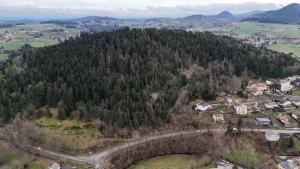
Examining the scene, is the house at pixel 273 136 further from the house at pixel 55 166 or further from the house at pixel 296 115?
the house at pixel 55 166

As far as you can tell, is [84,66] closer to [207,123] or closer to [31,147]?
[31,147]

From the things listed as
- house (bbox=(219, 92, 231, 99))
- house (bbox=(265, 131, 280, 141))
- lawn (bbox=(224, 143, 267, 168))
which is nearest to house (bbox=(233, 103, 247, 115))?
house (bbox=(219, 92, 231, 99))

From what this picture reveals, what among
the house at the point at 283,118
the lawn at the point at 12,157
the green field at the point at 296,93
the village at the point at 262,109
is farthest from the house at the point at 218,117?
the lawn at the point at 12,157

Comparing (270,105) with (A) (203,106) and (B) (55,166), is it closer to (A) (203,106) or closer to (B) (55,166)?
(A) (203,106)

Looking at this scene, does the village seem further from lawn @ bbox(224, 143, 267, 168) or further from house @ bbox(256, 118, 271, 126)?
lawn @ bbox(224, 143, 267, 168)

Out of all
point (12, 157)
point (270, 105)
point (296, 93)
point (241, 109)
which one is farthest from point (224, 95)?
point (12, 157)
